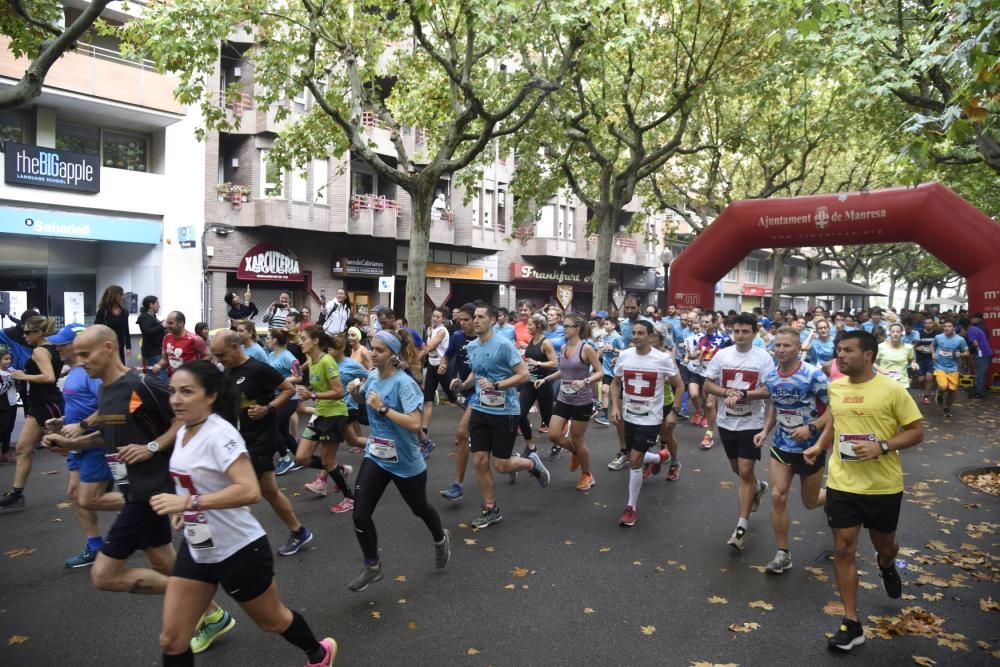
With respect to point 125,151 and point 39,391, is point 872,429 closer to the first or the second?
point 39,391

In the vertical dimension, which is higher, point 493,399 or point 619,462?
point 493,399

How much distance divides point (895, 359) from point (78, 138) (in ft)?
65.5

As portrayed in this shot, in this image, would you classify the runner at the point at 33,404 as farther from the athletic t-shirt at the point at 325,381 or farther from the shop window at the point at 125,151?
the shop window at the point at 125,151

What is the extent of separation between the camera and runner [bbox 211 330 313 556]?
17.2 feet

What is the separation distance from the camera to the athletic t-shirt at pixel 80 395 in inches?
192

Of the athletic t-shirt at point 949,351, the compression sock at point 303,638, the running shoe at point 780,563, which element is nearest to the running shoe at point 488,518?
the running shoe at point 780,563

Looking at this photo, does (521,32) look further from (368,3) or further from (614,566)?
(614,566)

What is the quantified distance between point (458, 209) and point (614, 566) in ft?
79.0

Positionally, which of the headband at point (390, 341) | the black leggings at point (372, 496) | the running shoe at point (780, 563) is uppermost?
the headband at point (390, 341)

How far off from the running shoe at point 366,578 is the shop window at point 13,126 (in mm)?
17409

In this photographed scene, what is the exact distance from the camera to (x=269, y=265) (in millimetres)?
22125

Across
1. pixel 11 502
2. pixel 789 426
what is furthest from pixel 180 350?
pixel 789 426

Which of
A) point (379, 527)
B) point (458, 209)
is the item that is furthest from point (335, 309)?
point (458, 209)

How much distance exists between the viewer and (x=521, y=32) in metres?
10.7
